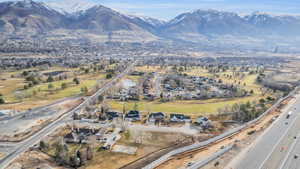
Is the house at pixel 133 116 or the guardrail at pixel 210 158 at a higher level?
the house at pixel 133 116

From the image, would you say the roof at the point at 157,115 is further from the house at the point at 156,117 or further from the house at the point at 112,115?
the house at the point at 112,115

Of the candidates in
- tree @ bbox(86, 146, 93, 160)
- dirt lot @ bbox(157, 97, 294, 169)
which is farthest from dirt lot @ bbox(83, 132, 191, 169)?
dirt lot @ bbox(157, 97, 294, 169)

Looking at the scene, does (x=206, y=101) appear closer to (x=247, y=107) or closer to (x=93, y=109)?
(x=247, y=107)

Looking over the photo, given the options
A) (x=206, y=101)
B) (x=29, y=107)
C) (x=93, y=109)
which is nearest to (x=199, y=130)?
(x=206, y=101)

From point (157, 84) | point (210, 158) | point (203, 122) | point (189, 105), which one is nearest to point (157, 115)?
point (203, 122)

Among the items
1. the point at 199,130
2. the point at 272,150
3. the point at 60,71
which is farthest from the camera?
the point at 60,71

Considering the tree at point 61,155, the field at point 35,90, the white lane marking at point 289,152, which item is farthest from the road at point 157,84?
the tree at point 61,155
